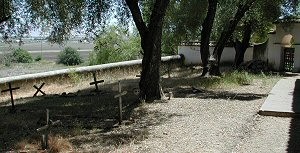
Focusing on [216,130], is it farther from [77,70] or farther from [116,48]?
[116,48]

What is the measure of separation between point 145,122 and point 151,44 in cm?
327

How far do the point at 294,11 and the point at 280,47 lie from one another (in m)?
3.27

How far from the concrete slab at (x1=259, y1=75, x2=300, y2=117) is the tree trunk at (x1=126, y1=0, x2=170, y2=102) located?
11.8 feet

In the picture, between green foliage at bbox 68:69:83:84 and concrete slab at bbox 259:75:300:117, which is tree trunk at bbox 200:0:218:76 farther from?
green foliage at bbox 68:69:83:84

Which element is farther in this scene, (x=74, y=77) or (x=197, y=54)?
(x=197, y=54)

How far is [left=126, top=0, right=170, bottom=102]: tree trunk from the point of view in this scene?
13609 mm

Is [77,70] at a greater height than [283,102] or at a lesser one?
greater

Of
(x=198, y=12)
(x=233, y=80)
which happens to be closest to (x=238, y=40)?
(x=198, y=12)

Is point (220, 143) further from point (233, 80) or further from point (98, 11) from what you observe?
point (233, 80)

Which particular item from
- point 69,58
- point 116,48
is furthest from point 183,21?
Result: point 69,58

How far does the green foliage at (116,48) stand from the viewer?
34969 mm

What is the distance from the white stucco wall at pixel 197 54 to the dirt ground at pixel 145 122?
15.1m

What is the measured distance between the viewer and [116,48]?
119 feet

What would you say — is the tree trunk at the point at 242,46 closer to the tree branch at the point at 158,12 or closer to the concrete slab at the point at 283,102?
the concrete slab at the point at 283,102
